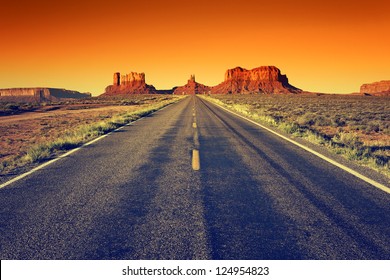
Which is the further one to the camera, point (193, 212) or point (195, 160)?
point (195, 160)

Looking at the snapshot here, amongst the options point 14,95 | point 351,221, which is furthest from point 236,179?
point 14,95

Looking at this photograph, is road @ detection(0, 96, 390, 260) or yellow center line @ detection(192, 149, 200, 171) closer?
road @ detection(0, 96, 390, 260)

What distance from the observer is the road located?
3078mm

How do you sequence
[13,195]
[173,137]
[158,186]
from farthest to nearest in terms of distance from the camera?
[173,137] → [158,186] → [13,195]

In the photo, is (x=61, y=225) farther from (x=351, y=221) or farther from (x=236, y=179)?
(x=351, y=221)

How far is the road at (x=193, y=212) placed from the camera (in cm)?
308

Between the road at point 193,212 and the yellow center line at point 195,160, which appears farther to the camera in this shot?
the yellow center line at point 195,160

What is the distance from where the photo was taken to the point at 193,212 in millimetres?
4004

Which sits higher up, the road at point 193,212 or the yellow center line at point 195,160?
the yellow center line at point 195,160

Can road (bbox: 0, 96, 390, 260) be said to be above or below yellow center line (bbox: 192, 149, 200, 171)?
below

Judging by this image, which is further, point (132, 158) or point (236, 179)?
point (132, 158)

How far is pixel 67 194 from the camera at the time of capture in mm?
4770
